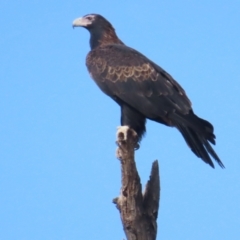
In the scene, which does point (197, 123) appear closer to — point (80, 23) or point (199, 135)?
point (199, 135)

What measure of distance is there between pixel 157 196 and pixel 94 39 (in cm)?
355

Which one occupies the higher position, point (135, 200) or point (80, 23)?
point (80, 23)

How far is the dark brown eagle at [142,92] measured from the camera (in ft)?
29.6

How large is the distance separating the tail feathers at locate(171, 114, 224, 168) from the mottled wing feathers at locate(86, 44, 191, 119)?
25 cm

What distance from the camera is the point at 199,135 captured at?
884 cm

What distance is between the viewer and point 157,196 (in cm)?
820

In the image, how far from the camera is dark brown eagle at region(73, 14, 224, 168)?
9.02m

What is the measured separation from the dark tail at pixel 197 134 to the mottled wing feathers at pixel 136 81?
0.57 feet

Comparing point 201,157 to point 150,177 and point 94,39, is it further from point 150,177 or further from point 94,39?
point 94,39

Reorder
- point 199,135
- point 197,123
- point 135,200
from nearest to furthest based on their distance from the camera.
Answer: point 135,200 < point 199,135 < point 197,123

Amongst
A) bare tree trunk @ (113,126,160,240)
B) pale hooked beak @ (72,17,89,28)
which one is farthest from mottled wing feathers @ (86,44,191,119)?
bare tree trunk @ (113,126,160,240)

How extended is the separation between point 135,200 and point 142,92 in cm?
214

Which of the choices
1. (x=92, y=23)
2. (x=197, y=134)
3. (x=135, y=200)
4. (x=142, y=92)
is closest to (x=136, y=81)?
(x=142, y=92)

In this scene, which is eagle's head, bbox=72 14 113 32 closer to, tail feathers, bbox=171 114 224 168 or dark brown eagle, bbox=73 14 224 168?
dark brown eagle, bbox=73 14 224 168
